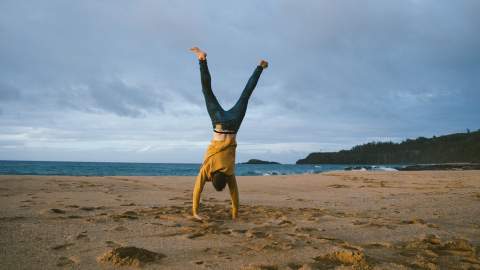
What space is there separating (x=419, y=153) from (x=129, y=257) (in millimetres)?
92907

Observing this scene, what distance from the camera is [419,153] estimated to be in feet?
272

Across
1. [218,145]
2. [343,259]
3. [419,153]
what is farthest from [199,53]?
[419,153]

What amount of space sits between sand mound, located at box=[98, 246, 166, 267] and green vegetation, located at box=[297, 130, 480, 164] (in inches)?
2747

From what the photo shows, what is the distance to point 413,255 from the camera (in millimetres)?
3164

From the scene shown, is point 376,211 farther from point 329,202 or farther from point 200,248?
point 200,248

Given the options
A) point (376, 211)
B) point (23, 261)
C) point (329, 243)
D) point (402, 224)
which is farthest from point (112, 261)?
point (376, 211)

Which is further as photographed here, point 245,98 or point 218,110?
point 245,98

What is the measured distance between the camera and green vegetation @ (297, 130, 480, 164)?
218ft

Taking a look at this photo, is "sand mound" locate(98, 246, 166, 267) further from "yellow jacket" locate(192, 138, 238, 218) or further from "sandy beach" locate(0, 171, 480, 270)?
"yellow jacket" locate(192, 138, 238, 218)

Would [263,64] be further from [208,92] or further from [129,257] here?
[129,257]

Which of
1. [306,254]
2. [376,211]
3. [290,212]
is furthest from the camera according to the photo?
[376,211]

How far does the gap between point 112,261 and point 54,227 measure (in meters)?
1.74

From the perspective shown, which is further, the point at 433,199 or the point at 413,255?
the point at 433,199

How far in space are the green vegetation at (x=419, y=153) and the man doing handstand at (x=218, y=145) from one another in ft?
222
